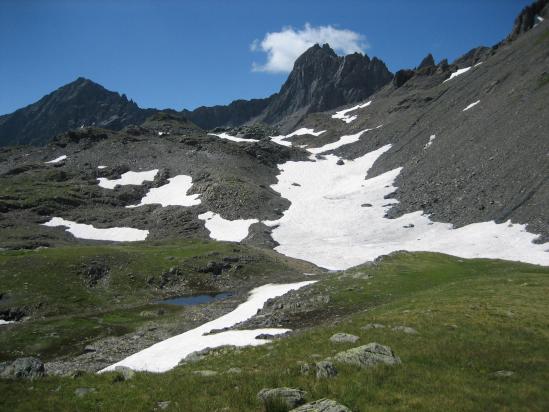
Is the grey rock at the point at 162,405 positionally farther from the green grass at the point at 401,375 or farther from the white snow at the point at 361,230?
the white snow at the point at 361,230

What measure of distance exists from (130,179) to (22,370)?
393 ft

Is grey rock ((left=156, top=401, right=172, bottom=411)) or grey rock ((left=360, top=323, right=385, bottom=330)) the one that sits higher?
grey rock ((left=360, top=323, right=385, bottom=330))

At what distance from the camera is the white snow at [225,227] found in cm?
9675

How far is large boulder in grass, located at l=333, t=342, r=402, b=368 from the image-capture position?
55.3 feet

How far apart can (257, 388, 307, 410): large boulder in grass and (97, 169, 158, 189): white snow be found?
122255 millimetres

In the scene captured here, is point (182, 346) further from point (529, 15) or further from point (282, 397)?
point (529, 15)

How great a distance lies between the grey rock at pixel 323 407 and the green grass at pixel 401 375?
1047 mm

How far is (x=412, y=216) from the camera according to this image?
94.9m

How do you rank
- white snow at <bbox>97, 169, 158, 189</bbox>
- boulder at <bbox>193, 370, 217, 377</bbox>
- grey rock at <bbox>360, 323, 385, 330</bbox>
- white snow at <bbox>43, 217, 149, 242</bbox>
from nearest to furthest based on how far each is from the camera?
boulder at <bbox>193, 370, 217, 377</bbox> → grey rock at <bbox>360, 323, 385, 330</bbox> → white snow at <bbox>43, 217, 149, 242</bbox> → white snow at <bbox>97, 169, 158, 189</bbox>

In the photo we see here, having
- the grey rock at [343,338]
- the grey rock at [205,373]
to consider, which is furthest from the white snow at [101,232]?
the grey rock at [205,373]

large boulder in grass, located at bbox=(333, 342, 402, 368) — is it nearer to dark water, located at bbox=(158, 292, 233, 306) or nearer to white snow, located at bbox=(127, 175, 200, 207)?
dark water, located at bbox=(158, 292, 233, 306)

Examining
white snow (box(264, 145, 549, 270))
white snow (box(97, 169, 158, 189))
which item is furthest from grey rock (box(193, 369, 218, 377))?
white snow (box(97, 169, 158, 189))

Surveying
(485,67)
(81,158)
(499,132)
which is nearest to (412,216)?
(499,132)

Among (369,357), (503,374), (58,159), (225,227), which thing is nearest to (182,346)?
(369,357)
